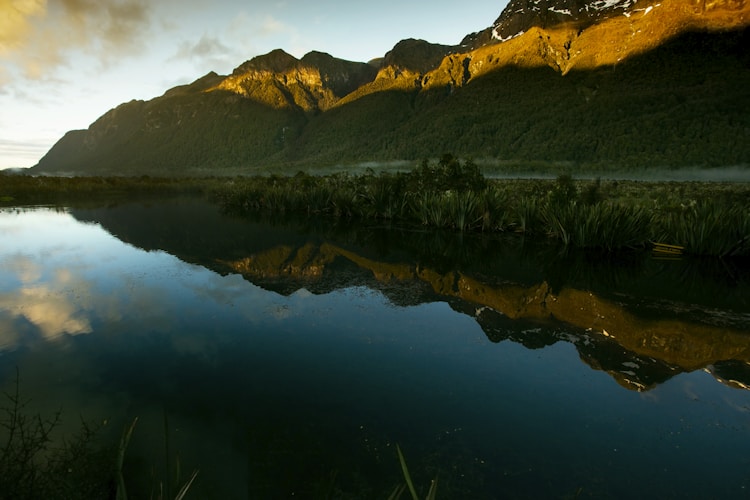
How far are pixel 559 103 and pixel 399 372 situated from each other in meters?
107

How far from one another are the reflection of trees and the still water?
0.06 m

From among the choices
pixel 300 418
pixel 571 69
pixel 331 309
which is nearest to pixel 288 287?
pixel 331 309

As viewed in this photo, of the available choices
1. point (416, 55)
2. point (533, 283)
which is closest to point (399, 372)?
point (533, 283)

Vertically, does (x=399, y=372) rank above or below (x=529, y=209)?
below

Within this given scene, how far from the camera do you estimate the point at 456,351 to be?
568 centimetres

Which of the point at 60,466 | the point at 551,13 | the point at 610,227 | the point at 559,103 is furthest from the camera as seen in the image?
the point at 551,13

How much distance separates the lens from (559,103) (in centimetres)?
9506

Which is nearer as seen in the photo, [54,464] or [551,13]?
[54,464]

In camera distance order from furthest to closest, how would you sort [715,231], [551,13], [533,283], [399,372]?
[551,13] < [715,231] < [533,283] < [399,372]

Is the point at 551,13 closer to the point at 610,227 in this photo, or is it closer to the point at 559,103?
the point at 559,103

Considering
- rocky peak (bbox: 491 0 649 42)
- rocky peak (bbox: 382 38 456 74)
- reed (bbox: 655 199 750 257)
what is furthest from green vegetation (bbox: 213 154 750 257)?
rocky peak (bbox: 382 38 456 74)

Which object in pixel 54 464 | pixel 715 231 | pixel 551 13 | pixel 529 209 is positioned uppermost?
pixel 551 13

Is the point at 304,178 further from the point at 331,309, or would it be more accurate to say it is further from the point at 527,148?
the point at 527,148

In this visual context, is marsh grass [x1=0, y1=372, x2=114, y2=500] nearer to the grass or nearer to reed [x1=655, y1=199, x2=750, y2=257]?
the grass
